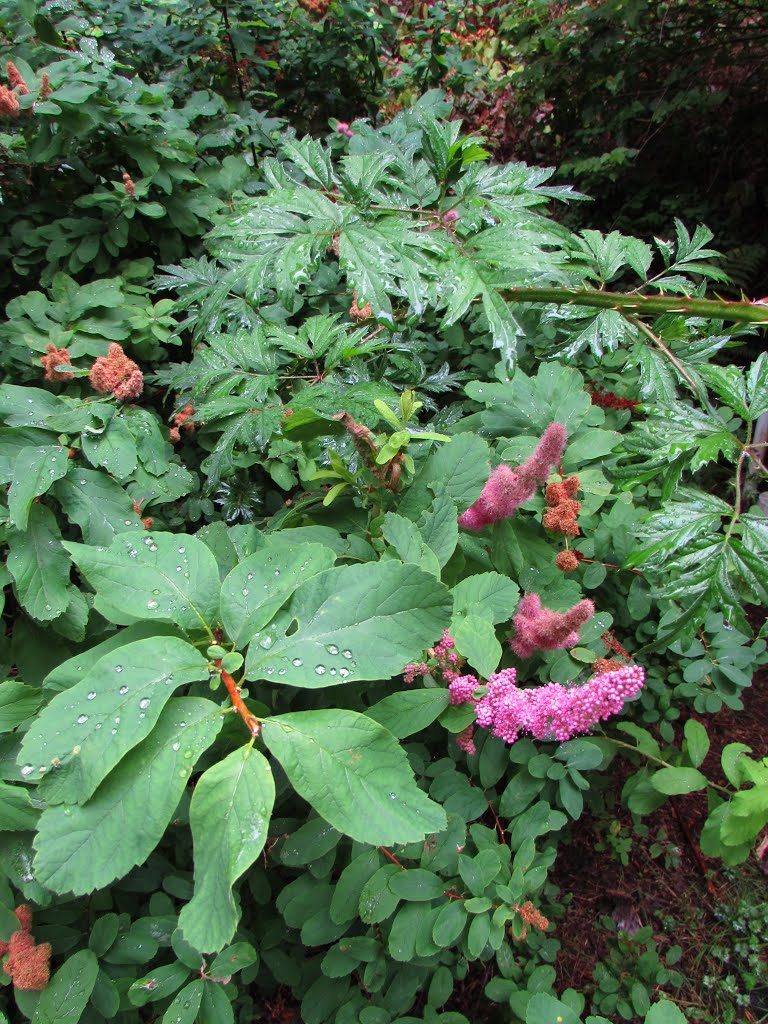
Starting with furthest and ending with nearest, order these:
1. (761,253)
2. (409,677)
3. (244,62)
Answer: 1. (761,253)
2. (244,62)
3. (409,677)

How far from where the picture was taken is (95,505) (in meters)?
1.40

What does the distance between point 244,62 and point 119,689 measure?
10.8 feet

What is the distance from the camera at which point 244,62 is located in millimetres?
2951

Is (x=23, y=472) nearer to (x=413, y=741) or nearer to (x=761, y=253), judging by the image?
(x=413, y=741)

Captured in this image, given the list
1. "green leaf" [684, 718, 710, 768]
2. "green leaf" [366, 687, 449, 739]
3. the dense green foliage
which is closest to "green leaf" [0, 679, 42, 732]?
the dense green foliage

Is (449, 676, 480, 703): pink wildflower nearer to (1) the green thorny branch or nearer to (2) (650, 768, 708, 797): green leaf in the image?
(2) (650, 768, 708, 797): green leaf

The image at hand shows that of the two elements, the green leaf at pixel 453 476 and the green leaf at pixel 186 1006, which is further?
the green leaf at pixel 453 476

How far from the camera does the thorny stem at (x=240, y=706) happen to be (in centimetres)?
87

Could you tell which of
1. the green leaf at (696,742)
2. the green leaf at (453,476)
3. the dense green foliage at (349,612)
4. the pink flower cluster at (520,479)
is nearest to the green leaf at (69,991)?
the dense green foliage at (349,612)

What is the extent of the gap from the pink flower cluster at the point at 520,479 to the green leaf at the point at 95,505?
82 cm

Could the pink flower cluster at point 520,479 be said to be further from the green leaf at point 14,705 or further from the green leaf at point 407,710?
the green leaf at point 14,705

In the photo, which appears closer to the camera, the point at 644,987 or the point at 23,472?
the point at 23,472

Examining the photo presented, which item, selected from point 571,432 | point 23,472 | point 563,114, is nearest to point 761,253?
point 563,114

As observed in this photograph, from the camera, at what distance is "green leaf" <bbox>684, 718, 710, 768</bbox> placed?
5.19ft
